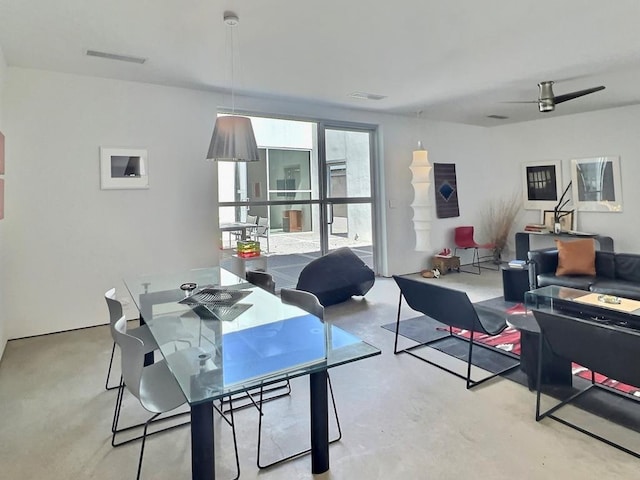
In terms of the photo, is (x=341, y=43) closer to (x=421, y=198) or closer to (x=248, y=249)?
(x=248, y=249)

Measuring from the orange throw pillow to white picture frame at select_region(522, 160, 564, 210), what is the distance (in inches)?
96.9

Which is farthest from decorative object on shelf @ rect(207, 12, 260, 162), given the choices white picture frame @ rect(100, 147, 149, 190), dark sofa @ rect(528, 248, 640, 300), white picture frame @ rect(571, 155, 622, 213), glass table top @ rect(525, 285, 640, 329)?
white picture frame @ rect(571, 155, 622, 213)

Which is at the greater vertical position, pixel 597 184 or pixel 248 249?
pixel 597 184

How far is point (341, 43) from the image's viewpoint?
11.1ft

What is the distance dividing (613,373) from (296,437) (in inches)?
69.0

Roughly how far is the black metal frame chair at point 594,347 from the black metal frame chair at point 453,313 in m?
0.48

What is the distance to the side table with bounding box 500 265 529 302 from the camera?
15.9 feet

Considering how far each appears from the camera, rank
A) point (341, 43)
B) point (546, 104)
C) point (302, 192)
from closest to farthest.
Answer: point (341, 43)
point (546, 104)
point (302, 192)

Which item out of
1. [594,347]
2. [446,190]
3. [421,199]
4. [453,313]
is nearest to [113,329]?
[453,313]

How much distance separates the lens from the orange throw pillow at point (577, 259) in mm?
4637

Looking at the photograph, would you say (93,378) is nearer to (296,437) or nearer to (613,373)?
(296,437)

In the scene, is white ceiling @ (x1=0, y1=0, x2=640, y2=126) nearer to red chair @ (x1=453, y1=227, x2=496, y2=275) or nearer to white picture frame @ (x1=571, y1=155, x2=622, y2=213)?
white picture frame @ (x1=571, y1=155, x2=622, y2=213)

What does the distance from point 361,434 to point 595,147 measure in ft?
21.2

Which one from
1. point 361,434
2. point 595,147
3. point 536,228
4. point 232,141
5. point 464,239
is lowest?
point 361,434
